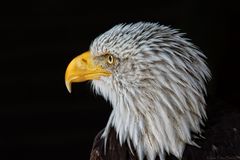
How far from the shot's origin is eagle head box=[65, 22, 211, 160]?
3.77 metres

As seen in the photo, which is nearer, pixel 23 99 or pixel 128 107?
pixel 128 107

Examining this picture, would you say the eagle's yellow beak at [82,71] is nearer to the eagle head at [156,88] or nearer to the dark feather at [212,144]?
the eagle head at [156,88]

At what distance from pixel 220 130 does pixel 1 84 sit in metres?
2.95

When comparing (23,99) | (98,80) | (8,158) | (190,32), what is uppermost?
(98,80)

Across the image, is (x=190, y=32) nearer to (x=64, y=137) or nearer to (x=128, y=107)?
(x=64, y=137)

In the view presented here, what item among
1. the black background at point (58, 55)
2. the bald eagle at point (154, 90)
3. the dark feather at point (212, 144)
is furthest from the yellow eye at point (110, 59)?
the black background at point (58, 55)

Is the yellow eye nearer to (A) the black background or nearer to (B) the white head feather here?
(B) the white head feather

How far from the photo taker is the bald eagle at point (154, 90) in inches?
148

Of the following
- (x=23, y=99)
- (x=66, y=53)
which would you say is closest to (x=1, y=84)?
(x=23, y=99)

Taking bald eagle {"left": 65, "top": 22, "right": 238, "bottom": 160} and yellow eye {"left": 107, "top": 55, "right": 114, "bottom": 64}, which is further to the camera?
yellow eye {"left": 107, "top": 55, "right": 114, "bottom": 64}

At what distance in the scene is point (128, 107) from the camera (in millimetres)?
3844

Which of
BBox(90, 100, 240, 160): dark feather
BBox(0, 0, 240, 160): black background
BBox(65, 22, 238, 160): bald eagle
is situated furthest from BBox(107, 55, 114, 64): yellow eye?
BBox(0, 0, 240, 160): black background

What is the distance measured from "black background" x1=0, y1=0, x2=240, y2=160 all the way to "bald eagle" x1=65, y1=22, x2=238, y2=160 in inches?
89.3

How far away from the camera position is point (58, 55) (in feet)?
20.5
